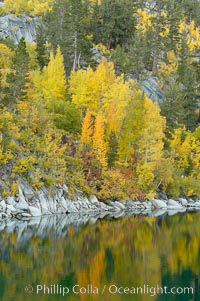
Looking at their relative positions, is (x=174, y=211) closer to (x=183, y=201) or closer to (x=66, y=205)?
(x=183, y=201)

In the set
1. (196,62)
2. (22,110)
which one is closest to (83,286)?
(22,110)

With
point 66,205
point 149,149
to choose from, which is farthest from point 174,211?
point 66,205

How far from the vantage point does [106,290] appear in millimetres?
25531

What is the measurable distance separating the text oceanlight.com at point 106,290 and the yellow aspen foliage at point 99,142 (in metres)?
37.0

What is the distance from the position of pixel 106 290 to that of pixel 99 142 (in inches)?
1516

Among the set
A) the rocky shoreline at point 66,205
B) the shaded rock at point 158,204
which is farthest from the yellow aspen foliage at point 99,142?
the shaded rock at point 158,204

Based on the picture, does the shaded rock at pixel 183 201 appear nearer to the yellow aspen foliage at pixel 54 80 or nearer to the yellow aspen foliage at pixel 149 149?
the yellow aspen foliage at pixel 149 149

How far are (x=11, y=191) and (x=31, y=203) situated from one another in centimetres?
233

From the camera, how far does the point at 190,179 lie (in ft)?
247

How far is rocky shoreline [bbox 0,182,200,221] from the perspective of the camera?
49062 millimetres

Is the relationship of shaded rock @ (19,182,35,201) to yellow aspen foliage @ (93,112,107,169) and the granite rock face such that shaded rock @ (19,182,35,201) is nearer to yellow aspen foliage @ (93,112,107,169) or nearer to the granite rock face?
yellow aspen foliage @ (93,112,107,169)

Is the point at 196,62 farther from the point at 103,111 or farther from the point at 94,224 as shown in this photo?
the point at 94,224

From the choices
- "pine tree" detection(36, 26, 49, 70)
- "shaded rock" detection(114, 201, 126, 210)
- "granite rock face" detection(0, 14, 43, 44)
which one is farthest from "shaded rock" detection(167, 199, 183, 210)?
"granite rock face" detection(0, 14, 43, 44)

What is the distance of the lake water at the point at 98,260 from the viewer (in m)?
25.3
